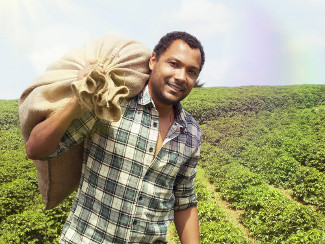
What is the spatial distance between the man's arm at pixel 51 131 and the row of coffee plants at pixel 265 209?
4.71m

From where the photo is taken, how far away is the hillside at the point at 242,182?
5.44 m

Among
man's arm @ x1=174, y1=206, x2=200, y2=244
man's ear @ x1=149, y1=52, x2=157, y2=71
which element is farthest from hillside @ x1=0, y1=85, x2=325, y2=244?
man's ear @ x1=149, y1=52, x2=157, y2=71

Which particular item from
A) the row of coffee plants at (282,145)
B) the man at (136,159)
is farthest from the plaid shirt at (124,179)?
the row of coffee plants at (282,145)

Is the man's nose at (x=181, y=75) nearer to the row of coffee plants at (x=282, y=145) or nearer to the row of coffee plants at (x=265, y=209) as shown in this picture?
the row of coffee plants at (x=265, y=209)

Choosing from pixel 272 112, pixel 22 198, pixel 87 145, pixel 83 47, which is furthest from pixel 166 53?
pixel 272 112

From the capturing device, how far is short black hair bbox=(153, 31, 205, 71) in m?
1.72

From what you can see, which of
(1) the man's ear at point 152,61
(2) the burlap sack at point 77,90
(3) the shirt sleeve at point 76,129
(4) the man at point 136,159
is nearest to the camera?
(2) the burlap sack at point 77,90

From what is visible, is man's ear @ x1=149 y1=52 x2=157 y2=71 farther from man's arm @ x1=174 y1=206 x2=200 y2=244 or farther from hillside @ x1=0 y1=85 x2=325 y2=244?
hillside @ x1=0 y1=85 x2=325 y2=244

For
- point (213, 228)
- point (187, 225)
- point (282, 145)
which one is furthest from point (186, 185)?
point (282, 145)

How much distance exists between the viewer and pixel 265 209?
638 cm

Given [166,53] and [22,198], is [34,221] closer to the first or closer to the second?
[22,198]

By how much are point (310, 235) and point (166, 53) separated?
4.60 m

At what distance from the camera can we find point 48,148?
136 cm

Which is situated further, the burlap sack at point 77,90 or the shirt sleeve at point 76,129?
the shirt sleeve at point 76,129
